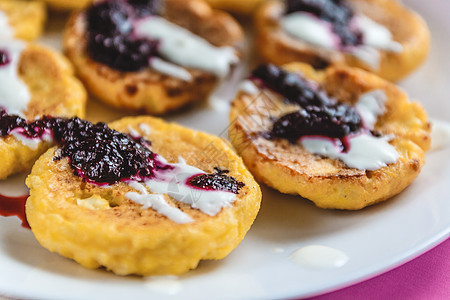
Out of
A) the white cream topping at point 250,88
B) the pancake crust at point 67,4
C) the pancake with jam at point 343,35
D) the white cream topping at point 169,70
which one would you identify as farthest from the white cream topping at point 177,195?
the pancake crust at point 67,4

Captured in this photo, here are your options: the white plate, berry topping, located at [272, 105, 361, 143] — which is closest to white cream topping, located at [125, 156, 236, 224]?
the white plate

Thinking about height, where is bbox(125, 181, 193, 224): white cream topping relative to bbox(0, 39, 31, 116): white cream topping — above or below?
above

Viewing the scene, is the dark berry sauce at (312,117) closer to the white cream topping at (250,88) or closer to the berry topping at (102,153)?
the white cream topping at (250,88)

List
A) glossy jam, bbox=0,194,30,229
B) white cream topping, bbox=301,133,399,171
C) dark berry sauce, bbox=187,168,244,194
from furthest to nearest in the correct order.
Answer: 1. white cream topping, bbox=301,133,399,171
2. glossy jam, bbox=0,194,30,229
3. dark berry sauce, bbox=187,168,244,194

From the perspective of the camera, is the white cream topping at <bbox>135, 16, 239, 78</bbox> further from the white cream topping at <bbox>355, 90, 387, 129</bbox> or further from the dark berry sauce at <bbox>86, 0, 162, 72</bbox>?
the white cream topping at <bbox>355, 90, 387, 129</bbox>

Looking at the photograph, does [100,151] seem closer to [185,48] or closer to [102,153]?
[102,153]

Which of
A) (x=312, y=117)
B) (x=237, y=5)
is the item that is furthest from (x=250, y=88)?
(x=237, y=5)

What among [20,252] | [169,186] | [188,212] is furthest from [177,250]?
[20,252]

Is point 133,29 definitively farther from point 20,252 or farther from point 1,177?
point 20,252
